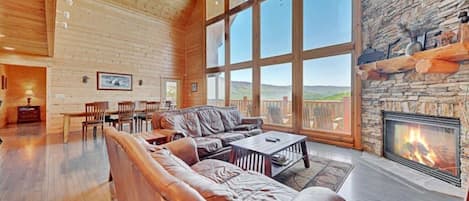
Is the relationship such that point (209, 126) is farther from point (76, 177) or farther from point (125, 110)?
point (125, 110)

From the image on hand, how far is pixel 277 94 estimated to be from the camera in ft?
19.7

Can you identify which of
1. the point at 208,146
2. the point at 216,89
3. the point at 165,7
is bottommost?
the point at 208,146

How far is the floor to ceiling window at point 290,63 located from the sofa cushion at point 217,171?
349 centimetres

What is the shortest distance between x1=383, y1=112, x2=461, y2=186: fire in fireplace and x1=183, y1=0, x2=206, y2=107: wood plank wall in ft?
20.2

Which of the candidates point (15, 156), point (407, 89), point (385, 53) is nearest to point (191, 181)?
point (407, 89)

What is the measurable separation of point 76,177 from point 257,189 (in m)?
2.61

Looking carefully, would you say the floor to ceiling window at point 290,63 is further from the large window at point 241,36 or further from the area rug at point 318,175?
the area rug at point 318,175

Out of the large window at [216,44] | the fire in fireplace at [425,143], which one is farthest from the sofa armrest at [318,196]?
the large window at [216,44]

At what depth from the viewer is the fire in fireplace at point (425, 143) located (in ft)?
8.53

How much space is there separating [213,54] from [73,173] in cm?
610

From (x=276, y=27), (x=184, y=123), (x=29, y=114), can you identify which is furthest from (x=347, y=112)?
(x=29, y=114)

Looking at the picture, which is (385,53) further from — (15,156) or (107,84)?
(107,84)

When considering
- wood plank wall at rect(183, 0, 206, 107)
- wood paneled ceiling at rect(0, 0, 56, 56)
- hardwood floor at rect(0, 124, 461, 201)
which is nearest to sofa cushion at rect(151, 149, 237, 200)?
hardwood floor at rect(0, 124, 461, 201)

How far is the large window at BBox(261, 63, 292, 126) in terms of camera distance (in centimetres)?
570
